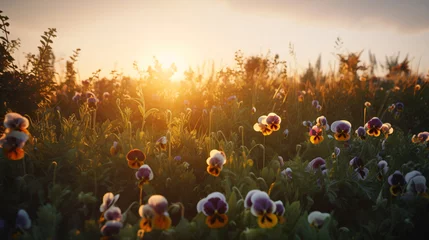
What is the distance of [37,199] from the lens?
7.23 ft

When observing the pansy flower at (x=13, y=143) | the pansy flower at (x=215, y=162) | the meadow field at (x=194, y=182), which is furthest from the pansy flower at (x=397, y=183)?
the pansy flower at (x=13, y=143)

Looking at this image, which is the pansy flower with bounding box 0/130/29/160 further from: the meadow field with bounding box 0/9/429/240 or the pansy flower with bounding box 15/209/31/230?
the pansy flower with bounding box 15/209/31/230

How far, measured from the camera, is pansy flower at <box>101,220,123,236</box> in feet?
5.26

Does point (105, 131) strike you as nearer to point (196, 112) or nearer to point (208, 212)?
point (208, 212)

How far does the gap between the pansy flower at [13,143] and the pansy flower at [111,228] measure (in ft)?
2.32

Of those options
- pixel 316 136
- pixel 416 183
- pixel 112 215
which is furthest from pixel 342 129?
pixel 112 215

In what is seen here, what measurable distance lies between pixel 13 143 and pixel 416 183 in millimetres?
2432

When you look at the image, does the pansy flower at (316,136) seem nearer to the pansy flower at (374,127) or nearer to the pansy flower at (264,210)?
the pansy flower at (374,127)

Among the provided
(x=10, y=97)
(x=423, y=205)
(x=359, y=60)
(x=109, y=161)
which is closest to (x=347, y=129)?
(x=423, y=205)

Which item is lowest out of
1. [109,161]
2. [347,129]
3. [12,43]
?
[109,161]

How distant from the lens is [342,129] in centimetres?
277

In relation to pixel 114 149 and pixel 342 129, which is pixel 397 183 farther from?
pixel 114 149

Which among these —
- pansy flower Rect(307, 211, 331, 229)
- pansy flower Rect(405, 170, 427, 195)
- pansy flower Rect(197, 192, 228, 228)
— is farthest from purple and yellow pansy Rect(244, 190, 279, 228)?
pansy flower Rect(405, 170, 427, 195)

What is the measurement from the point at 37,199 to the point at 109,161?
56 cm
